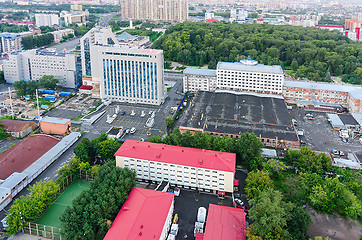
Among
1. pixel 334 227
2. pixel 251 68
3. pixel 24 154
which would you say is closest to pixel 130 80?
pixel 251 68

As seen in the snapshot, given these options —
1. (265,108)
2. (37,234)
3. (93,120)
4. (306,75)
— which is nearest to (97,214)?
(37,234)

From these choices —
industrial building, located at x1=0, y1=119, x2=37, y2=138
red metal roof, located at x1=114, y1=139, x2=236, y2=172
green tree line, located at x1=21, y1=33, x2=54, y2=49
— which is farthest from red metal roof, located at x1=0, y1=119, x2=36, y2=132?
green tree line, located at x1=21, y1=33, x2=54, y2=49

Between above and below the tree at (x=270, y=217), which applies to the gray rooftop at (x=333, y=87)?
above

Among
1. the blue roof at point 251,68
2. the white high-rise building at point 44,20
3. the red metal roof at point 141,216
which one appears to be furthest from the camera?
the white high-rise building at point 44,20

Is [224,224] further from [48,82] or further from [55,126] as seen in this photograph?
[48,82]

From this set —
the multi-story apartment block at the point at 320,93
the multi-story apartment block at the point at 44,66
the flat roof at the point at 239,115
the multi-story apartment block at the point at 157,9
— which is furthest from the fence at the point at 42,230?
the multi-story apartment block at the point at 157,9

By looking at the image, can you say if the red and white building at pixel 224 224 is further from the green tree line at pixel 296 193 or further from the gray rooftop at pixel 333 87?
the gray rooftop at pixel 333 87

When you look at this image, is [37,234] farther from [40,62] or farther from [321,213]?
[40,62]

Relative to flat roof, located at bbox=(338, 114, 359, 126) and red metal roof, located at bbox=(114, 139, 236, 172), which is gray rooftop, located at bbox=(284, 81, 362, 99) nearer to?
flat roof, located at bbox=(338, 114, 359, 126)
